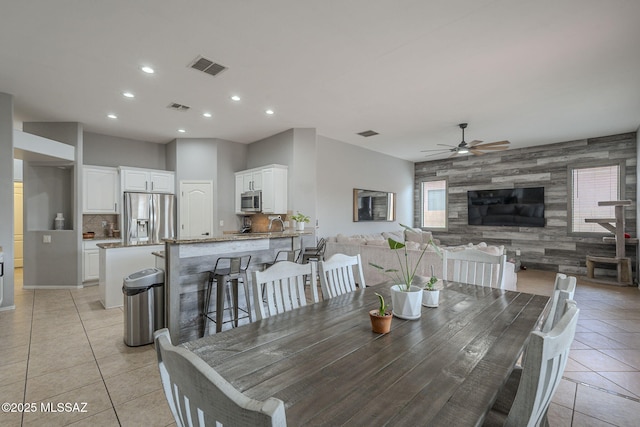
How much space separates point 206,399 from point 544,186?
27.2 feet

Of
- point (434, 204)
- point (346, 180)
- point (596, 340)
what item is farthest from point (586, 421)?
Answer: point (434, 204)

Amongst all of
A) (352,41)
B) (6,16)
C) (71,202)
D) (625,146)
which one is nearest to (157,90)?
(6,16)

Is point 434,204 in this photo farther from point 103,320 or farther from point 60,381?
point 60,381

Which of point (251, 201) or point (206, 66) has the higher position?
point (206, 66)

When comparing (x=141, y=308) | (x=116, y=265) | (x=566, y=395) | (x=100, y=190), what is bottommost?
(x=566, y=395)

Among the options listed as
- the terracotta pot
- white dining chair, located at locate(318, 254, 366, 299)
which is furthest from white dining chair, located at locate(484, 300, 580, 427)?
white dining chair, located at locate(318, 254, 366, 299)

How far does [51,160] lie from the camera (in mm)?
5160

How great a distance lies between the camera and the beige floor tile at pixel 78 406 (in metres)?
1.92

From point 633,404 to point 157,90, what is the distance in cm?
561

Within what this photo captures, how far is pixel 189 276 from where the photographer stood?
291cm

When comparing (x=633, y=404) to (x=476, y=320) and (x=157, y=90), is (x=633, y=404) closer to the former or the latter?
(x=476, y=320)

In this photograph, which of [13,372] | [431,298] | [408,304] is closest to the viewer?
[408,304]

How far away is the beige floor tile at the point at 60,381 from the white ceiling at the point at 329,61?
118 inches

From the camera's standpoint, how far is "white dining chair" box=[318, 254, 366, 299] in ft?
7.08
